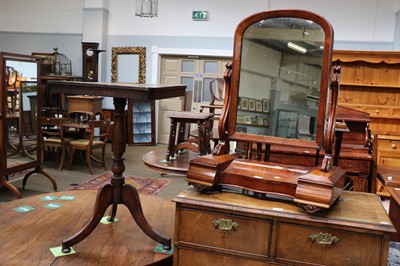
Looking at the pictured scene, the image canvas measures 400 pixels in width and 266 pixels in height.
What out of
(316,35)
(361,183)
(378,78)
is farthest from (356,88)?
(316,35)

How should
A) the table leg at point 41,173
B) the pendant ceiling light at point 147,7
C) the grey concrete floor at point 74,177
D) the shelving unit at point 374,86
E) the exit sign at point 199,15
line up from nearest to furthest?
the table leg at point 41,173 → the grey concrete floor at point 74,177 → the shelving unit at point 374,86 → the pendant ceiling light at point 147,7 → the exit sign at point 199,15

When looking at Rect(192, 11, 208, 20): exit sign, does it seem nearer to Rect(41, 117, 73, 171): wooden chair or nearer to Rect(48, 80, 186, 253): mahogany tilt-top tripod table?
Rect(41, 117, 73, 171): wooden chair

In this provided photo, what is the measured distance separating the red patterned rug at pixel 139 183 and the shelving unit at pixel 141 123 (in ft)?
8.12

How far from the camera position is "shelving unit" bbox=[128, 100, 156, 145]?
26.5ft

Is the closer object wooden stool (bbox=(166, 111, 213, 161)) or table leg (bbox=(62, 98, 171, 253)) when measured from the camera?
table leg (bbox=(62, 98, 171, 253))

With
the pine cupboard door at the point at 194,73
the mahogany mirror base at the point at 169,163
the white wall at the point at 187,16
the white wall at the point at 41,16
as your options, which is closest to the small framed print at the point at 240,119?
the mahogany mirror base at the point at 169,163

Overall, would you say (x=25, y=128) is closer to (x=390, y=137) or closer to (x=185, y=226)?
(x=185, y=226)

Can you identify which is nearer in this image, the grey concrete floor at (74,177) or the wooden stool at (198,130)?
the wooden stool at (198,130)

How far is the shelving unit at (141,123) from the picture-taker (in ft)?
26.5

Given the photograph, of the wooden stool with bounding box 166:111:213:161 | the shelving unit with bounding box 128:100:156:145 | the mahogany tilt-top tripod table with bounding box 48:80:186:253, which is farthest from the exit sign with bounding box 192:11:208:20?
the mahogany tilt-top tripod table with bounding box 48:80:186:253

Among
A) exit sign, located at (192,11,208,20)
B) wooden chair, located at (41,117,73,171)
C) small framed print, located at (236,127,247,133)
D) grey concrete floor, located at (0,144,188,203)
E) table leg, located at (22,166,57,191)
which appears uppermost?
exit sign, located at (192,11,208,20)

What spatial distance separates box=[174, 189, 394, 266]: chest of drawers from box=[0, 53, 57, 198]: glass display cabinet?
2986 millimetres

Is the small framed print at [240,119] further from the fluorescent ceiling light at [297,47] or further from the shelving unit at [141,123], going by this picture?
the shelving unit at [141,123]

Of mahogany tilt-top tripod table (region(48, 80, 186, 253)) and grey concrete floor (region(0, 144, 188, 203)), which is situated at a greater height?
mahogany tilt-top tripod table (region(48, 80, 186, 253))
